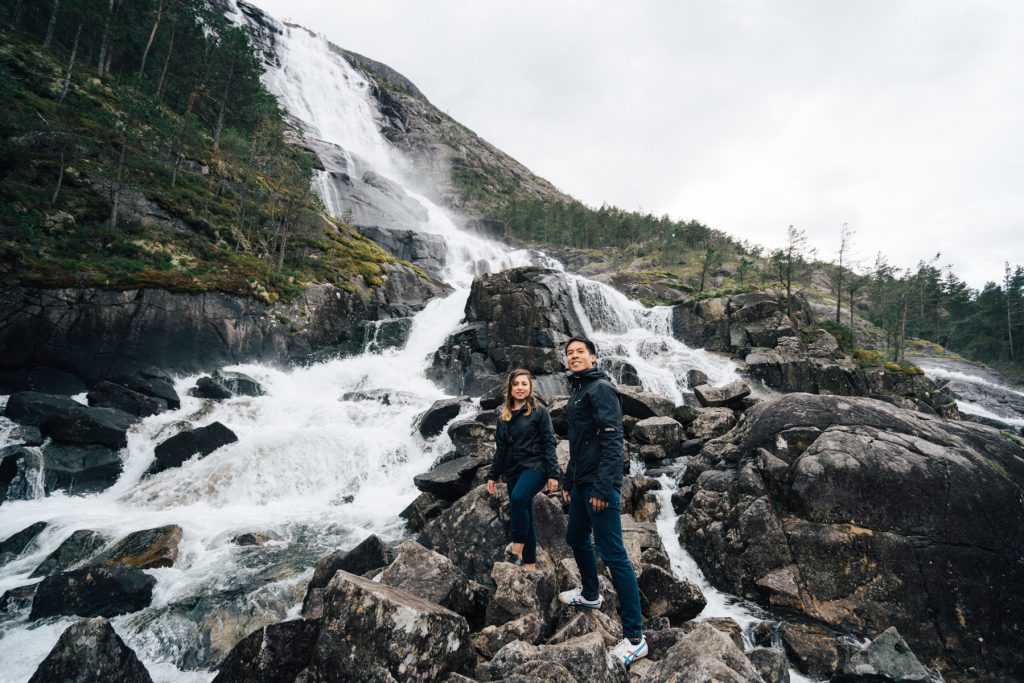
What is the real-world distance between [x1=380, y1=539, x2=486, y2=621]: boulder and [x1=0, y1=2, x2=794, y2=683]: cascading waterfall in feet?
10.6

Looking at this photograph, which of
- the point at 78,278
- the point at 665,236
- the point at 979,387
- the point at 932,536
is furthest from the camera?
the point at 665,236

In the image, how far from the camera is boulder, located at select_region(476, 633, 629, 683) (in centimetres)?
341

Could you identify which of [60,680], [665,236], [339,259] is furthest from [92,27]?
[665,236]

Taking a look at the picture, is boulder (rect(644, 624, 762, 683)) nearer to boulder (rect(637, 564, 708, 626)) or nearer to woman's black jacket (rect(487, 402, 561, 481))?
woman's black jacket (rect(487, 402, 561, 481))

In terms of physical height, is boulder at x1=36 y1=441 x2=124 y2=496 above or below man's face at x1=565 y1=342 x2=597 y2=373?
below

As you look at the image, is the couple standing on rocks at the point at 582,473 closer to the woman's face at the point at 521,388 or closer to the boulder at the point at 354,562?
the woman's face at the point at 521,388

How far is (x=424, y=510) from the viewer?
10.0 metres

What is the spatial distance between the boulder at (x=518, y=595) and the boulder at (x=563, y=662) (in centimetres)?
100

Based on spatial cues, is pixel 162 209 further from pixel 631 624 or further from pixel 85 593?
pixel 631 624

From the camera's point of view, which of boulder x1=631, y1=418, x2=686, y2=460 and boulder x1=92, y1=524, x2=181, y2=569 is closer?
boulder x1=92, y1=524, x2=181, y2=569

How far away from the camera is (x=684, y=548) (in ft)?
26.6

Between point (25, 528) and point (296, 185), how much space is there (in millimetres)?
26684

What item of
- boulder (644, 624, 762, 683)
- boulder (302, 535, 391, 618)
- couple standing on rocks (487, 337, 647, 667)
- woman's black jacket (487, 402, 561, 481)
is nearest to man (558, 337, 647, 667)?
couple standing on rocks (487, 337, 647, 667)

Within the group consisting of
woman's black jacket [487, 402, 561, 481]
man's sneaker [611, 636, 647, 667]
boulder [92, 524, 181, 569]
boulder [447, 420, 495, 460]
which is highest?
woman's black jacket [487, 402, 561, 481]
